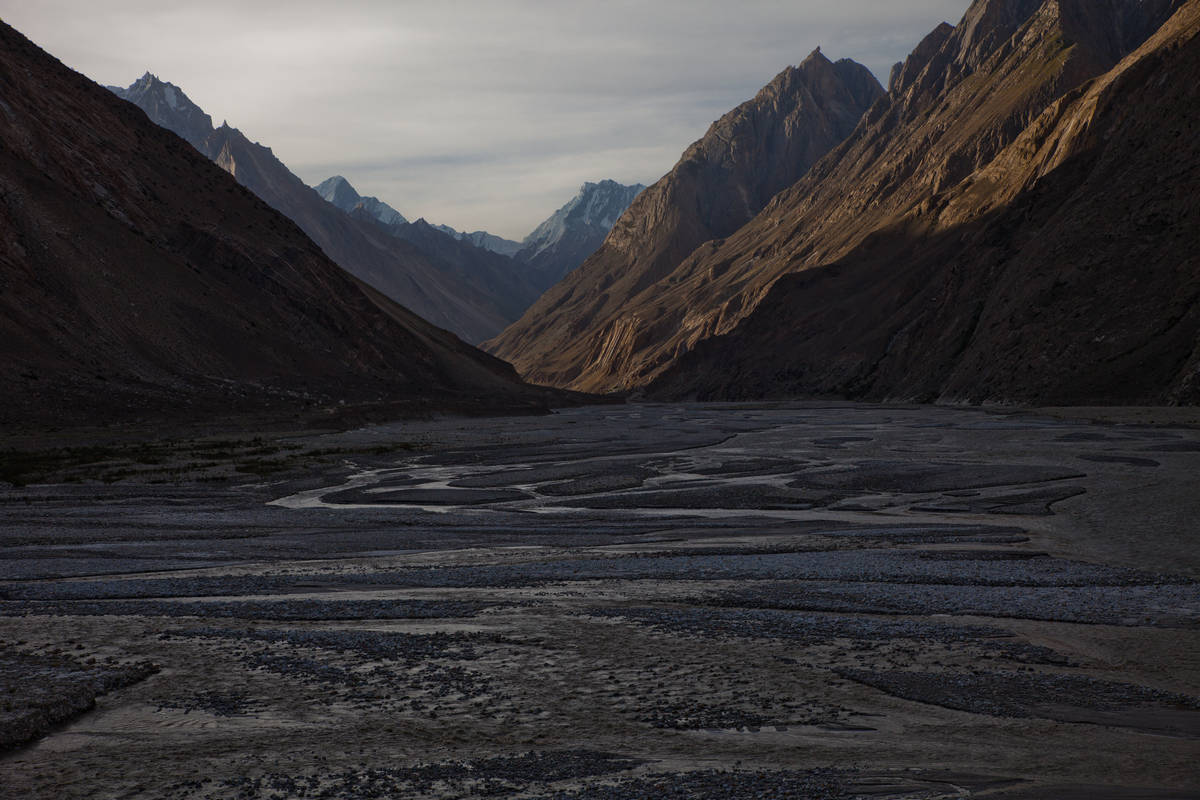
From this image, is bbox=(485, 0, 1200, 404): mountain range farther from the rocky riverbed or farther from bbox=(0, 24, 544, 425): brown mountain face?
the rocky riverbed

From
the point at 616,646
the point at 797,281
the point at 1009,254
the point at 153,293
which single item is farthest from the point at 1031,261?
the point at 616,646

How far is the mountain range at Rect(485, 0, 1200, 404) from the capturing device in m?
76.9

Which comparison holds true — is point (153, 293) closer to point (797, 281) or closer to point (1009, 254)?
point (1009, 254)

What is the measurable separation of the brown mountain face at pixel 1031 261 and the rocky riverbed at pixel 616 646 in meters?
50.2

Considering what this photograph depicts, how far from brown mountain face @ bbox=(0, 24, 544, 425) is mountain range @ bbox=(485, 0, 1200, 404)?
48.7 m

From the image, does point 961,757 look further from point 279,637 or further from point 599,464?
point 599,464

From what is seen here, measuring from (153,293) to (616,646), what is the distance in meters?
84.8

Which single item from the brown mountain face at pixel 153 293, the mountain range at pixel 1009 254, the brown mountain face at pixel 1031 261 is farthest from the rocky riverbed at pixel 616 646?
the mountain range at pixel 1009 254

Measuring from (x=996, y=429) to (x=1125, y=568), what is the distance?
40182mm

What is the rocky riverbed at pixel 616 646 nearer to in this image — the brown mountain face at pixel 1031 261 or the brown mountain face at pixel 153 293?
the brown mountain face at pixel 153 293

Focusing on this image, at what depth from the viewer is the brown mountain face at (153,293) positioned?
68875 mm

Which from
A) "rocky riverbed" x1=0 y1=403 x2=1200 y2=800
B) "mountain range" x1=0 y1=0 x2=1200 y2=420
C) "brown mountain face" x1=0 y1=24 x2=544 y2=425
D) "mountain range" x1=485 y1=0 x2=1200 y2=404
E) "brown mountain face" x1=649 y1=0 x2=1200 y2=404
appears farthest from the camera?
"mountain range" x1=485 y1=0 x2=1200 y2=404

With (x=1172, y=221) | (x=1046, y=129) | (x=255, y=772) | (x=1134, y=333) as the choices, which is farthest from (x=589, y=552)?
(x=1046, y=129)

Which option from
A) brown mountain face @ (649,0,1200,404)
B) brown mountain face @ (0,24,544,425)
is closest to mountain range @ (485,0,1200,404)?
brown mountain face @ (649,0,1200,404)
